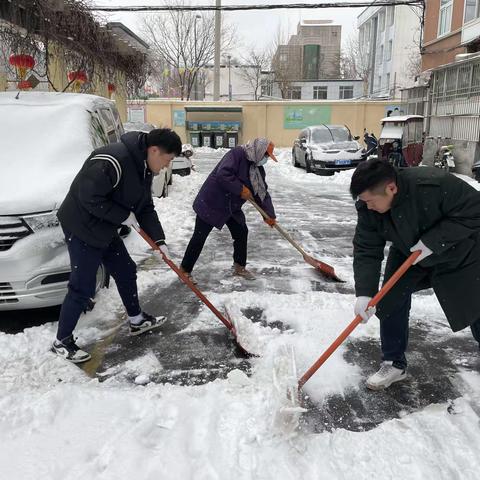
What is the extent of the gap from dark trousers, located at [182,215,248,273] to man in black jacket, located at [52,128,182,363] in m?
1.61

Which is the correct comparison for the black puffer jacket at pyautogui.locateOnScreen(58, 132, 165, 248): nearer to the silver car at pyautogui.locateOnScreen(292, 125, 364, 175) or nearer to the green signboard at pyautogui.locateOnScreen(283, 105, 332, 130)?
the silver car at pyautogui.locateOnScreen(292, 125, 364, 175)

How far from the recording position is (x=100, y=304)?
176 inches

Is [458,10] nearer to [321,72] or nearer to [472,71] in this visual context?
[472,71]

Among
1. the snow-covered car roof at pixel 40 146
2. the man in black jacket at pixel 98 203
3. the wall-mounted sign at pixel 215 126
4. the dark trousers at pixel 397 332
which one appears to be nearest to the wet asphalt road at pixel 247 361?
the dark trousers at pixel 397 332

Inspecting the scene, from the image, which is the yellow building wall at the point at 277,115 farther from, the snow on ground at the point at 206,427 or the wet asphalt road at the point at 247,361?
the snow on ground at the point at 206,427

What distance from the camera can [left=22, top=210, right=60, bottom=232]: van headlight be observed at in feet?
12.4

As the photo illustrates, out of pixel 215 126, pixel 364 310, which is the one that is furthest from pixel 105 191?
pixel 215 126

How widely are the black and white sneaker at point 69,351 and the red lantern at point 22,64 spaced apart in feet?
20.4

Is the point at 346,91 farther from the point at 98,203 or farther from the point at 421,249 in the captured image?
the point at 421,249

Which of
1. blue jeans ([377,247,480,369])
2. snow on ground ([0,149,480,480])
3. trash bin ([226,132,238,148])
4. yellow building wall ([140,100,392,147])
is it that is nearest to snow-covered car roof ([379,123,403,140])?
yellow building wall ([140,100,392,147])

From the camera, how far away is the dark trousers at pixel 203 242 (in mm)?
5137

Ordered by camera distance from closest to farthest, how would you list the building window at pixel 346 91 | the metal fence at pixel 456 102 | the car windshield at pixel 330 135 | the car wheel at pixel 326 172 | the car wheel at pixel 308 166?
the metal fence at pixel 456 102
the car wheel at pixel 326 172
the car wheel at pixel 308 166
the car windshield at pixel 330 135
the building window at pixel 346 91

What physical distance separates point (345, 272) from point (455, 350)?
1956 mm

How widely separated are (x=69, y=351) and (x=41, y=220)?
3.57 ft
